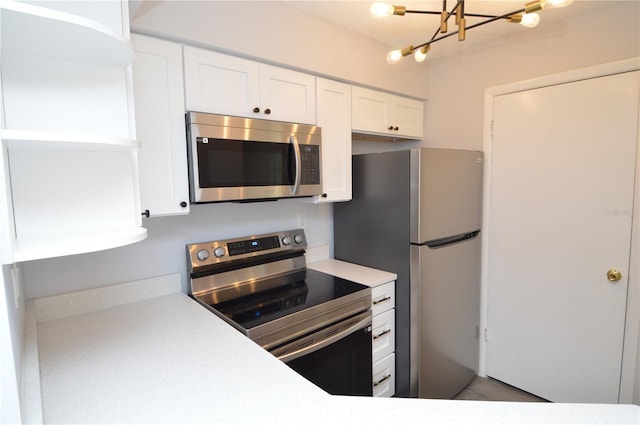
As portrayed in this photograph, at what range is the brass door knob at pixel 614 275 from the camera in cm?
192

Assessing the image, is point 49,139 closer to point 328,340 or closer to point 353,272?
point 328,340

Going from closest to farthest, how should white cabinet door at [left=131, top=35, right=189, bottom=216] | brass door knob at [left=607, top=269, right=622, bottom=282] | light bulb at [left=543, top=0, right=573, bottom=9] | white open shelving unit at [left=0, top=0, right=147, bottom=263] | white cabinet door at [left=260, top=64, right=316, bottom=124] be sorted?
1. white open shelving unit at [left=0, top=0, right=147, bottom=263]
2. light bulb at [left=543, top=0, right=573, bottom=9]
3. white cabinet door at [left=131, top=35, right=189, bottom=216]
4. white cabinet door at [left=260, top=64, right=316, bottom=124]
5. brass door knob at [left=607, top=269, right=622, bottom=282]

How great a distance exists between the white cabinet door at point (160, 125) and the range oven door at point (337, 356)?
0.85 m

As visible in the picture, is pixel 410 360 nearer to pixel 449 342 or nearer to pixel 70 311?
pixel 449 342

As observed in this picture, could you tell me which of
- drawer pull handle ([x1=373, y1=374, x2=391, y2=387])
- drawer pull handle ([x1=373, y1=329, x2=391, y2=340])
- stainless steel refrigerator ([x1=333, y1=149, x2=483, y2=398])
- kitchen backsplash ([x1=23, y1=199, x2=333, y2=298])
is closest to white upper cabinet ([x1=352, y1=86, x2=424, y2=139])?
stainless steel refrigerator ([x1=333, y1=149, x2=483, y2=398])

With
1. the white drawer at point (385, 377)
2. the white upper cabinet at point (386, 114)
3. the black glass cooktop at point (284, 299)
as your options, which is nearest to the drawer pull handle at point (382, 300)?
the black glass cooktop at point (284, 299)

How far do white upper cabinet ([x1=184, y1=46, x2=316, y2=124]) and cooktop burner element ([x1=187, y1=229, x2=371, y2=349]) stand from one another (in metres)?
0.74

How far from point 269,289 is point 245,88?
1.10 metres

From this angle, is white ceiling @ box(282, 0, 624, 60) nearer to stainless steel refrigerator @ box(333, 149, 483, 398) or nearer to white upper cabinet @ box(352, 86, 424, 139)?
white upper cabinet @ box(352, 86, 424, 139)

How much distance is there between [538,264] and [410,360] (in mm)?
1058

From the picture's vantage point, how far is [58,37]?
3.01ft

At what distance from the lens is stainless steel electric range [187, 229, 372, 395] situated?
1.57 metres

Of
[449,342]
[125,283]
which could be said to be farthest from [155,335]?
[449,342]

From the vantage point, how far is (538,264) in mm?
2230
